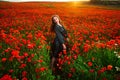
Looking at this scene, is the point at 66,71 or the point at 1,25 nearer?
the point at 66,71

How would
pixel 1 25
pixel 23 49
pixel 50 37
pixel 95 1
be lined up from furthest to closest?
pixel 95 1 < pixel 1 25 < pixel 50 37 < pixel 23 49

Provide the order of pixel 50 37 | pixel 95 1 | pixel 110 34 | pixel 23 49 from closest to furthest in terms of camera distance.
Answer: pixel 23 49
pixel 50 37
pixel 110 34
pixel 95 1

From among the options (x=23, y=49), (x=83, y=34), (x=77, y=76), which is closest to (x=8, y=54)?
(x=23, y=49)

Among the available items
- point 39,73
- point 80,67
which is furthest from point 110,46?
point 39,73

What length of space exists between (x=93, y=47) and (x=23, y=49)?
1620mm

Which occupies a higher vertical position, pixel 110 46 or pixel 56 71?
pixel 110 46

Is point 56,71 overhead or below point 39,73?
below

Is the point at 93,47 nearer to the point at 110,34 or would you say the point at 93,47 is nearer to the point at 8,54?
the point at 8,54

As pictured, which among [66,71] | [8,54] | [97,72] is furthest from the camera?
[8,54]

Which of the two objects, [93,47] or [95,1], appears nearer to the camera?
[93,47]

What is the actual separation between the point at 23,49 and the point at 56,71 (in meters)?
0.92

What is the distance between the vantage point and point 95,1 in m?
31.4

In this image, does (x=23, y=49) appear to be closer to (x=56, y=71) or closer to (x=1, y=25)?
(x=56, y=71)

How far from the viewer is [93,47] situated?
239 inches
